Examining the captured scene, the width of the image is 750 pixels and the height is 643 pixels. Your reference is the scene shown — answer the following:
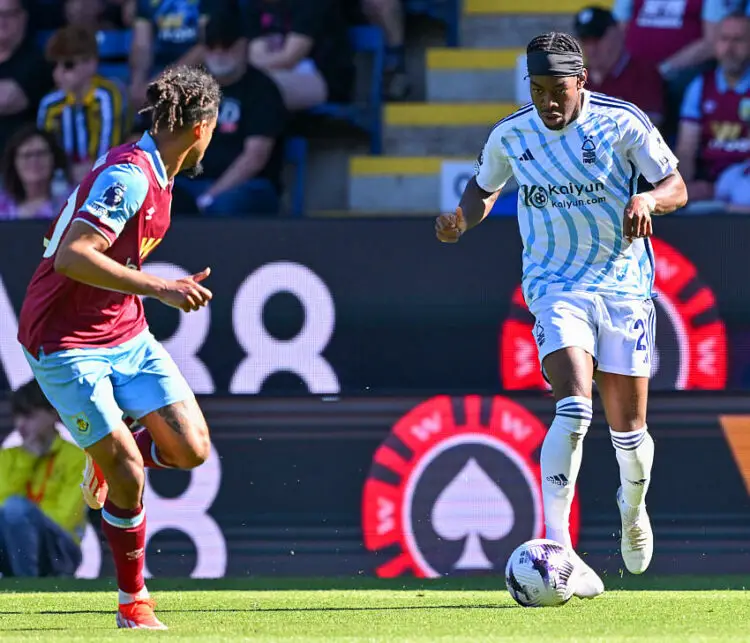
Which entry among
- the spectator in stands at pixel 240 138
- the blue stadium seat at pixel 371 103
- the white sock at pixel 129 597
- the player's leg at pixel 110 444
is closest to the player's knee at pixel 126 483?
the player's leg at pixel 110 444

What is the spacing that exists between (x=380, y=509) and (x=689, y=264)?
2.00 m

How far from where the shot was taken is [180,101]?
566 centimetres

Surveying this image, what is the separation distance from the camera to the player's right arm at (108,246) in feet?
16.8

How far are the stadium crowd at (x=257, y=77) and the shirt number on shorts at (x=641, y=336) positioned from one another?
4274 mm

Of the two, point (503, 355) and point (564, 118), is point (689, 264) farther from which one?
point (564, 118)

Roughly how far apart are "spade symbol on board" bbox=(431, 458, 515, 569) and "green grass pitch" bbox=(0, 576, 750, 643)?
0.56 ft

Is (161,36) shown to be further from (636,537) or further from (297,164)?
(636,537)

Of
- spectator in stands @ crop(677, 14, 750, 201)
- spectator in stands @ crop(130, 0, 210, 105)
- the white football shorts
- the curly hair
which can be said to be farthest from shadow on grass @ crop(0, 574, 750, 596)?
spectator in stands @ crop(130, 0, 210, 105)

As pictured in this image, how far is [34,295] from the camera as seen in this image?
18.9ft

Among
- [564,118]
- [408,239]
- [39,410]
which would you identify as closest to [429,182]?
[408,239]

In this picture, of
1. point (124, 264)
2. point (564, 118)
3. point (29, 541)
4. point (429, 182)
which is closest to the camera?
point (124, 264)

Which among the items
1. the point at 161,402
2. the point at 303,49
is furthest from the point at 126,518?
the point at 303,49

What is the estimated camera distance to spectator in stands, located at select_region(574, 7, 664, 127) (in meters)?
10.6

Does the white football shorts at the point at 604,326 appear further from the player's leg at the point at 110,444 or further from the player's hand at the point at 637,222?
the player's leg at the point at 110,444
